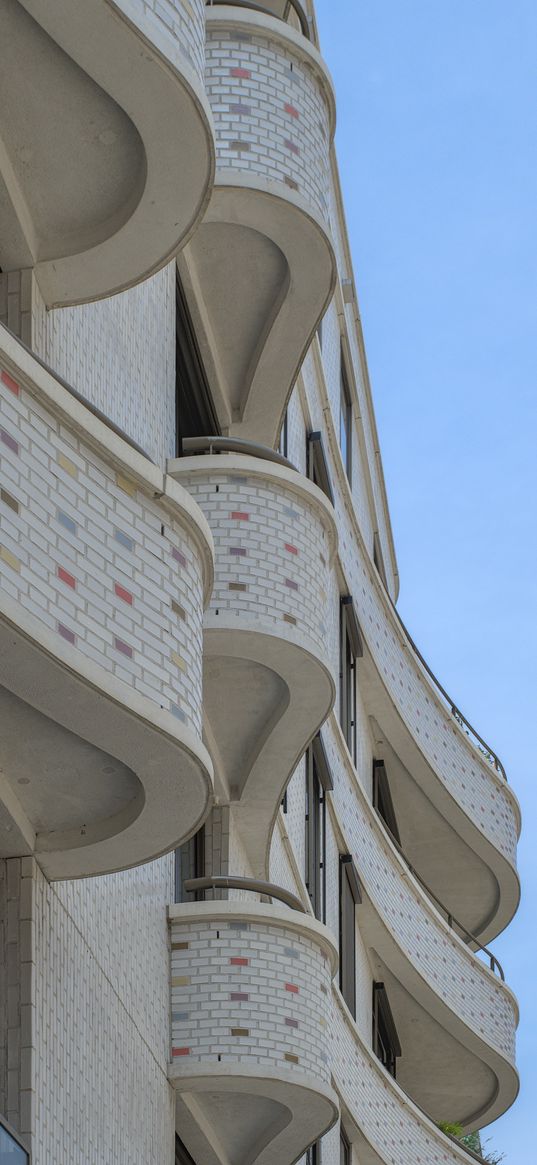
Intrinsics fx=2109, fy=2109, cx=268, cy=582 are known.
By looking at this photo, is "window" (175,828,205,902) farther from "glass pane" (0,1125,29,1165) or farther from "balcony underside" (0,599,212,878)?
"glass pane" (0,1125,29,1165)

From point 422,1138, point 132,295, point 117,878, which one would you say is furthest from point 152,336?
point 422,1138

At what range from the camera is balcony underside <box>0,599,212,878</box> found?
8492 millimetres

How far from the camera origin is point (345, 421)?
28141 mm

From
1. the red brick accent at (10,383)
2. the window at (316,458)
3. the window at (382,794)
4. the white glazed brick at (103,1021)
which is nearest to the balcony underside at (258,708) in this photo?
the white glazed brick at (103,1021)

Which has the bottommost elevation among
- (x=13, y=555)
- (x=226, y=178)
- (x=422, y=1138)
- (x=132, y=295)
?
(x=13, y=555)

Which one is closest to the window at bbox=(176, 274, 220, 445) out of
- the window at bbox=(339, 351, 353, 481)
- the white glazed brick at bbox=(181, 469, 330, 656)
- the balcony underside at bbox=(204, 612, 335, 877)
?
the white glazed brick at bbox=(181, 469, 330, 656)

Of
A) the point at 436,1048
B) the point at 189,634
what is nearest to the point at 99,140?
the point at 189,634

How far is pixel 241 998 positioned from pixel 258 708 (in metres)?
2.48

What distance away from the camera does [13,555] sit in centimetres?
822

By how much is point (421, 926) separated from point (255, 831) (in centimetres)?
1007

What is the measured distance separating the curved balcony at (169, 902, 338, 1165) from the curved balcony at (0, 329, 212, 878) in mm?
4587

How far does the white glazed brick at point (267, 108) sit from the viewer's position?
Result: 15.5 metres

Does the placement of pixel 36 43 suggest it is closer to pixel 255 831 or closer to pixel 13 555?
pixel 13 555

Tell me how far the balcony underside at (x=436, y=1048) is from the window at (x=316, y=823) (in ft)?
10.1
